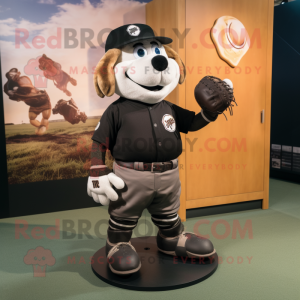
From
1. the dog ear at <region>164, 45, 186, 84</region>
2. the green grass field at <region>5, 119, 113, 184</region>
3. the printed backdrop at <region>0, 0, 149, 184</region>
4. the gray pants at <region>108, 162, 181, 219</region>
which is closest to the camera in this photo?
the gray pants at <region>108, 162, 181, 219</region>

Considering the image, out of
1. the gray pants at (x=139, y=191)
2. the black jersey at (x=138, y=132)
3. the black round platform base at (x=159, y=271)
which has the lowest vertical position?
the black round platform base at (x=159, y=271)

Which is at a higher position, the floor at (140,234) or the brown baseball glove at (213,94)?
the brown baseball glove at (213,94)

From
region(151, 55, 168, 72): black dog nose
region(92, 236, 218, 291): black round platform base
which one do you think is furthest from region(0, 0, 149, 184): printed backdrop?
region(151, 55, 168, 72): black dog nose

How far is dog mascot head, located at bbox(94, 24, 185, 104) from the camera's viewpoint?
1.82 m

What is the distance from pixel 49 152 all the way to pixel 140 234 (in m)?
1.16

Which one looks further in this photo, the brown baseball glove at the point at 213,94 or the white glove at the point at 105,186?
the brown baseball glove at the point at 213,94

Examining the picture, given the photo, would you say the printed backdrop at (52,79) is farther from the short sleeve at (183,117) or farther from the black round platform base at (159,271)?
the short sleeve at (183,117)

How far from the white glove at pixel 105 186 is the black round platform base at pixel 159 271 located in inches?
17.2

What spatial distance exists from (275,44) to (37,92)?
2.97 m

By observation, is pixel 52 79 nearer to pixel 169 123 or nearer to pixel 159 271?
pixel 169 123

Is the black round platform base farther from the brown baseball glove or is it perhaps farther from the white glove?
the brown baseball glove

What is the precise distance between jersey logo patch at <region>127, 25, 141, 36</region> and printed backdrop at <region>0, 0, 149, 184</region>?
1.37 meters

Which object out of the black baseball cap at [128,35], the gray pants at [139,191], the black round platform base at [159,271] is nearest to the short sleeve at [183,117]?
the gray pants at [139,191]

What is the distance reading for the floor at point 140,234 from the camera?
1822 millimetres
